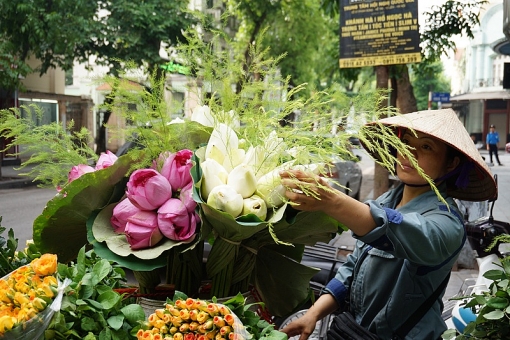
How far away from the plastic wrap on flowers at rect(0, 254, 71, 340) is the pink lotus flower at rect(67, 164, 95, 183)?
0.27 m

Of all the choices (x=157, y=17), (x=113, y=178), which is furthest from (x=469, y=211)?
(x=157, y=17)

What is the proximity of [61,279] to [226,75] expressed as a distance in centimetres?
65

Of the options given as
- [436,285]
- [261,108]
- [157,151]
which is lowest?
[436,285]

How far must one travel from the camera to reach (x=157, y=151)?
1.39 m

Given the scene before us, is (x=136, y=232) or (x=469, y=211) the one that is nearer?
(x=136, y=232)

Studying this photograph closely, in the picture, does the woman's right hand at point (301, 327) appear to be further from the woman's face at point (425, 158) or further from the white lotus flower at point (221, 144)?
the white lotus flower at point (221, 144)

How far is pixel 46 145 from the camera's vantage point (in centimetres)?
149

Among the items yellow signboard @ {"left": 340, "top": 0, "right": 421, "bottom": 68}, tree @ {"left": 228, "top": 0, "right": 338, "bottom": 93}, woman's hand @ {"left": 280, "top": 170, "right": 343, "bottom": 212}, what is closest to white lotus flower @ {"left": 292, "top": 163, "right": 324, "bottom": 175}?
woman's hand @ {"left": 280, "top": 170, "right": 343, "bottom": 212}

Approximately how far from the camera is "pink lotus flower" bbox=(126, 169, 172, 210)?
49.6 inches

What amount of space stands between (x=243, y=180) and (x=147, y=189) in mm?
223

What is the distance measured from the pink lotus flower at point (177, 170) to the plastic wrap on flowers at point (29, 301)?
33 cm

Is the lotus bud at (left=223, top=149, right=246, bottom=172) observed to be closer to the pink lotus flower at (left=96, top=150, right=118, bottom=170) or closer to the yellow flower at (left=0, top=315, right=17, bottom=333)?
the pink lotus flower at (left=96, top=150, right=118, bottom=170)

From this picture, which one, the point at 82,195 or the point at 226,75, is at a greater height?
the point at 226,75

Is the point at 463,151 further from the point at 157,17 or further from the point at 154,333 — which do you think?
the point at 157,17
